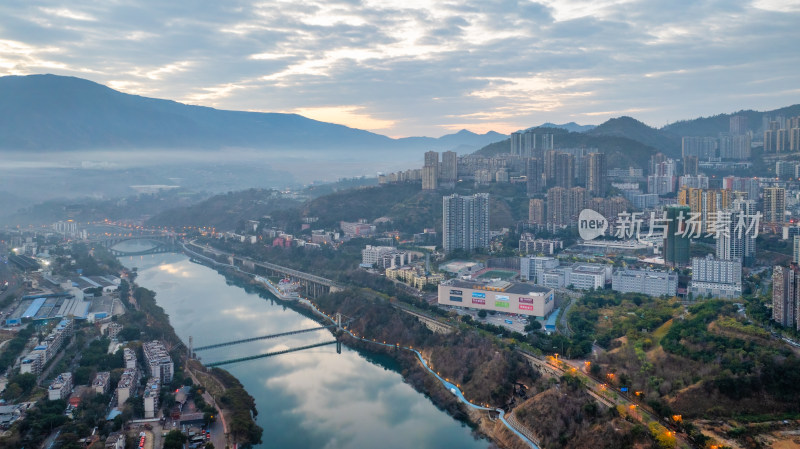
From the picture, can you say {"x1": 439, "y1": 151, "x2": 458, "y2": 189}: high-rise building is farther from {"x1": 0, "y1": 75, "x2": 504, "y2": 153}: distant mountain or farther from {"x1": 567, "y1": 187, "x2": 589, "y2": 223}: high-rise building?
{"x1": 0, "y1": 75, "x2": 504, "y2": 153}: distant mountain

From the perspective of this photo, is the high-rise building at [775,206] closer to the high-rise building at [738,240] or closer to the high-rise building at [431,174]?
the high-rise building at [738,240]

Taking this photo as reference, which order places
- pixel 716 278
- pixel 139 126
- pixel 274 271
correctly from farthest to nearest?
1. pixel 139 126
2. pixel 274 271
3. pixel 716 278

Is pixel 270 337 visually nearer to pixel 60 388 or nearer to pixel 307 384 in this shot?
pixel 307 384

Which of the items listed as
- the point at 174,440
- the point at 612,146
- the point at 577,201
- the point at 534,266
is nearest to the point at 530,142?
the point at 612,146

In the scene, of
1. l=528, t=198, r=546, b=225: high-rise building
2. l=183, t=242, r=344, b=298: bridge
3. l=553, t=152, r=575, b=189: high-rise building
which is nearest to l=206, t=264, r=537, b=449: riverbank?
l=183, t=242, r=344, b=298: bridge

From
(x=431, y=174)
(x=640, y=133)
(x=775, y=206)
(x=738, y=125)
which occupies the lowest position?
(x=775, y=206)

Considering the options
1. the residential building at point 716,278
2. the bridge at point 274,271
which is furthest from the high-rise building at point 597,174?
the bridge at point 274,271
